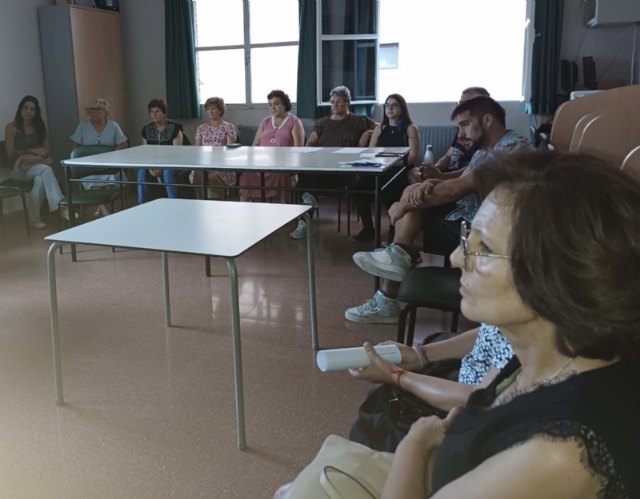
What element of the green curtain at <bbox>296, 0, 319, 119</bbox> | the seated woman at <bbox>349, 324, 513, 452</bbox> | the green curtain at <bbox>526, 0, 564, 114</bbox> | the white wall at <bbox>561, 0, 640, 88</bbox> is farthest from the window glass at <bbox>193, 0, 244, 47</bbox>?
the seated woman at <bbox>349, 324, 513, 452</bbox>

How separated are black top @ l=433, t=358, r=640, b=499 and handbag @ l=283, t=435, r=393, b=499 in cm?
22

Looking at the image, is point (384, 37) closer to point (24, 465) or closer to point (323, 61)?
point (323, 61)

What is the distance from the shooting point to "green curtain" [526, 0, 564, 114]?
17.2 ft

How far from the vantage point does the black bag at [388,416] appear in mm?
1192

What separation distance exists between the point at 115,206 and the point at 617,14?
4.64m

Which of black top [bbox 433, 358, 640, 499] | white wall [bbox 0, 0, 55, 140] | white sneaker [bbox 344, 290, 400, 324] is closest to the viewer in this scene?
black top [bbox 433, 358, 640, 499]

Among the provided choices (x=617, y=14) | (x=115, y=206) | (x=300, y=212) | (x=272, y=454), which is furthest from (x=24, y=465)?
(x=617, y=14)

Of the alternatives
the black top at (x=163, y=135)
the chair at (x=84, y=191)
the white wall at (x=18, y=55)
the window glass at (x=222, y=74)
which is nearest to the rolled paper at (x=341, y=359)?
the chair at (x=84, y=191)

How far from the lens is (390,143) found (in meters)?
4.80

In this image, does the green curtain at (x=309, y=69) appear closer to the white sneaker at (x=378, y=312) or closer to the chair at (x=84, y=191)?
the chair at (x=84, y=191)

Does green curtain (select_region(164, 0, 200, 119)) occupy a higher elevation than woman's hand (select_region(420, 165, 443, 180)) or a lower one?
higher

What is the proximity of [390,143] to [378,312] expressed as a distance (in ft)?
7.18

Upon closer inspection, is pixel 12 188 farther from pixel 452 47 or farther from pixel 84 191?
pixel 452 47

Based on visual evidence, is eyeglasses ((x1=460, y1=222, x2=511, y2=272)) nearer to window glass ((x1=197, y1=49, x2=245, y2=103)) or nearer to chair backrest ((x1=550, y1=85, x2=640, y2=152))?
chair backrest ((x1=550, y1=85, x2=640, y2=152))
